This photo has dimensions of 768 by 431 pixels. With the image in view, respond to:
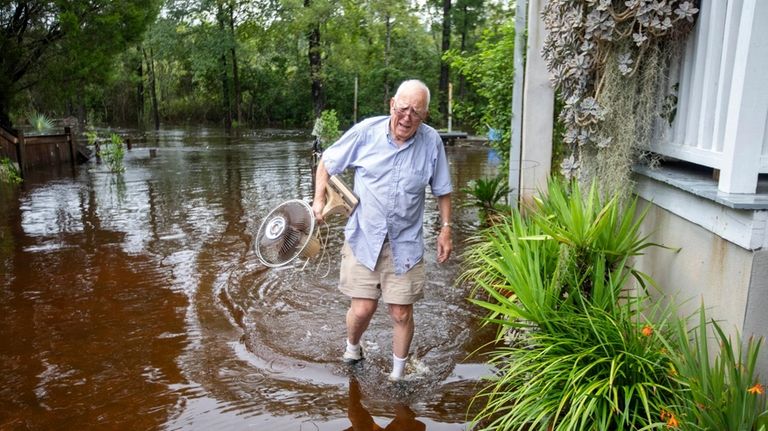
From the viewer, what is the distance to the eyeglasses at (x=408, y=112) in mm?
3408

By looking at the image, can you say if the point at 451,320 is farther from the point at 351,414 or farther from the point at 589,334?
the point at 589,334

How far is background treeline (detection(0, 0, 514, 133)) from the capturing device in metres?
14.5

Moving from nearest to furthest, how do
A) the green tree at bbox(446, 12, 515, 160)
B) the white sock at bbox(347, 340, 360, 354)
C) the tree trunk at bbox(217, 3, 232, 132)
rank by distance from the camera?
the white sock at bbox(347, 340, 360, 354)
the green tree at bbox(446, 12, 515, 160)
the tree trunk at bbox(217, 3, 232, 132)

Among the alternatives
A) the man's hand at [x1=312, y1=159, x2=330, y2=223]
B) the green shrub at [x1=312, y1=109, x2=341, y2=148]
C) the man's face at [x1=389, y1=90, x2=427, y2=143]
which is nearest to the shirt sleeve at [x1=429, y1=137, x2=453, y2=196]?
the man's face at [x1=389, y1=90, x2=427, y2=143]

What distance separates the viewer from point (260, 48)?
3017cm

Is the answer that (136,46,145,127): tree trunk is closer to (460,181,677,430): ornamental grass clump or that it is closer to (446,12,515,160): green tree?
(446,12,515,160): green tree

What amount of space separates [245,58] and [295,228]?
3454 cm

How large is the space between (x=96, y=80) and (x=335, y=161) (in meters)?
15.2

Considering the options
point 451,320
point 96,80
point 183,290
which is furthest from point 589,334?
point 96,80

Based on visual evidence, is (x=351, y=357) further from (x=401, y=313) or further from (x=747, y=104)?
(x=747, y=104)

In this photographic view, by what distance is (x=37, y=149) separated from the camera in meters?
15.7

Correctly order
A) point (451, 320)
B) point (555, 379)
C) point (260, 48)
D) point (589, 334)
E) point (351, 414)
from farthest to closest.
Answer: point (260, 48), point (451, 320), point (351, 414), point (589, 334), point (555, 379)

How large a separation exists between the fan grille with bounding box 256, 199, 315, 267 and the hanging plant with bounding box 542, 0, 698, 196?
1.73m

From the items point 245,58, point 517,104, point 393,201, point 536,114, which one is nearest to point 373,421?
point 393,201
